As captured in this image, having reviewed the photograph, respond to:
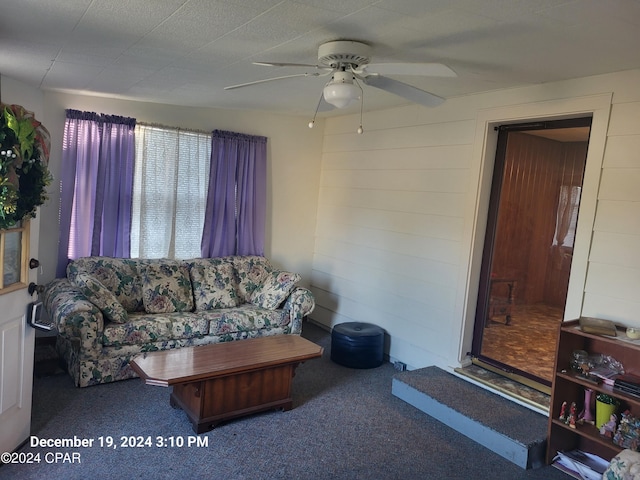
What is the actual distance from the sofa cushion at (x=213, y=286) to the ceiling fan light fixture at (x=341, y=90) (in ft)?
8.62

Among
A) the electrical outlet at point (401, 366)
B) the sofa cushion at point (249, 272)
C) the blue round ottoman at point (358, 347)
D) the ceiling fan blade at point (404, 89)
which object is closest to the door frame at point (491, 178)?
the electrical outlet at point (401, 366)

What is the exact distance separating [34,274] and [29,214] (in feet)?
1.28

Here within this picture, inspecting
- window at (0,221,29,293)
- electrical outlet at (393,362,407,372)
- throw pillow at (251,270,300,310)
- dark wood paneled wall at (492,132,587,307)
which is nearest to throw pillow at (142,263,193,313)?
throw pillow at (251,270,300,310)

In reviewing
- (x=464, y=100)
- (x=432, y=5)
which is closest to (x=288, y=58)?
(x=432, y=5)

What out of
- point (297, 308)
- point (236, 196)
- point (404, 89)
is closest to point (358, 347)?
point (297, 308)

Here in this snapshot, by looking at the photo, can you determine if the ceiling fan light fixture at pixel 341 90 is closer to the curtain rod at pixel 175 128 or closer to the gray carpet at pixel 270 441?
the gray carpet at pixel 270 441

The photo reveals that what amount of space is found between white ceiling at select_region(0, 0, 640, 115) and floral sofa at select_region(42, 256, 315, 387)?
5.49 feet

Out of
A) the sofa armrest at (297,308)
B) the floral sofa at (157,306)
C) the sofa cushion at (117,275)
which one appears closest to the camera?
the floral sofa at (157,306)

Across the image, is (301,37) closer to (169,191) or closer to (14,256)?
(14,256)

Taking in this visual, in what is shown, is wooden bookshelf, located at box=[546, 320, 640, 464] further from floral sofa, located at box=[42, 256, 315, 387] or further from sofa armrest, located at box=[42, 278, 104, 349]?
sofa armrest, located at box=[42, 278, 104, 349]

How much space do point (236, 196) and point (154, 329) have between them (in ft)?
5.91

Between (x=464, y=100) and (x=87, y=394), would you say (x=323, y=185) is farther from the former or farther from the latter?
(x=87, y=394)

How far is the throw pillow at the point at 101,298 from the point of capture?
3.63 metres

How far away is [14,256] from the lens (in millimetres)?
2551
